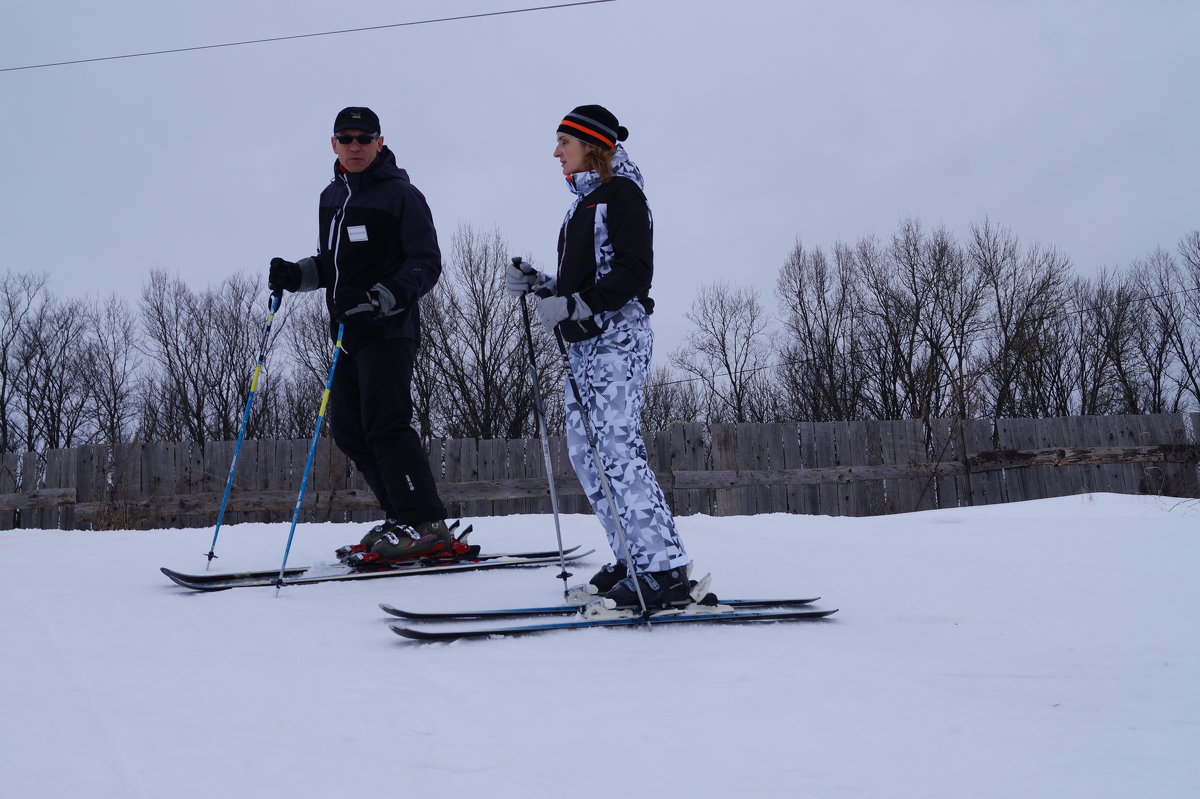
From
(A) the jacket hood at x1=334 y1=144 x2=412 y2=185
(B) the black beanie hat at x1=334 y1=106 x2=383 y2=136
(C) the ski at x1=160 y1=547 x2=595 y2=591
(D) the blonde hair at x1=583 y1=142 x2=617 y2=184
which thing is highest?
(B) the black beanie hat at x1=334 y1=106 x2=383 y2=136

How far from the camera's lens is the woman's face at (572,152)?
2869 millimetres

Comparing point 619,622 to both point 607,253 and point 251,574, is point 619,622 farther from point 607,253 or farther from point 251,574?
point 251,574

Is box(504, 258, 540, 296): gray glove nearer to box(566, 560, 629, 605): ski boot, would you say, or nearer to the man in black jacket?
the man in black jacket

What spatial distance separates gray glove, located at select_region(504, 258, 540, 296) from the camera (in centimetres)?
293

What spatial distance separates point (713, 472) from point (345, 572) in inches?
269

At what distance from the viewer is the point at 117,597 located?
278 centimetres

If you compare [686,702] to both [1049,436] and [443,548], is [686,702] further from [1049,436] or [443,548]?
[1049,436]

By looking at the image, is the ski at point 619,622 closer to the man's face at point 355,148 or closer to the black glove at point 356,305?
the black glove at point 356,305

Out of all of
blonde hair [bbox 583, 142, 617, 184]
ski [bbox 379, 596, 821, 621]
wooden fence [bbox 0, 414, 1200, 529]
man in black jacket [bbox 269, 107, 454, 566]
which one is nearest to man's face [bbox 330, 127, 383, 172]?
man in black jacket [bbox 269, 107, 454, 566]

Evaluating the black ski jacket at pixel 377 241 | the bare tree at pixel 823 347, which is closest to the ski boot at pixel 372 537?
the black ski jacket at pixel 377 241

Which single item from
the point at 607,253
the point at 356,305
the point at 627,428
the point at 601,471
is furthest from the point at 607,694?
the point at 356,305

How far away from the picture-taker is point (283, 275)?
362 cm

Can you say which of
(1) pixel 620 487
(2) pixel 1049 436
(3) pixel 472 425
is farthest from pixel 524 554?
(3) pixel 472 425

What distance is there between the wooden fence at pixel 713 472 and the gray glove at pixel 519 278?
6289mm
